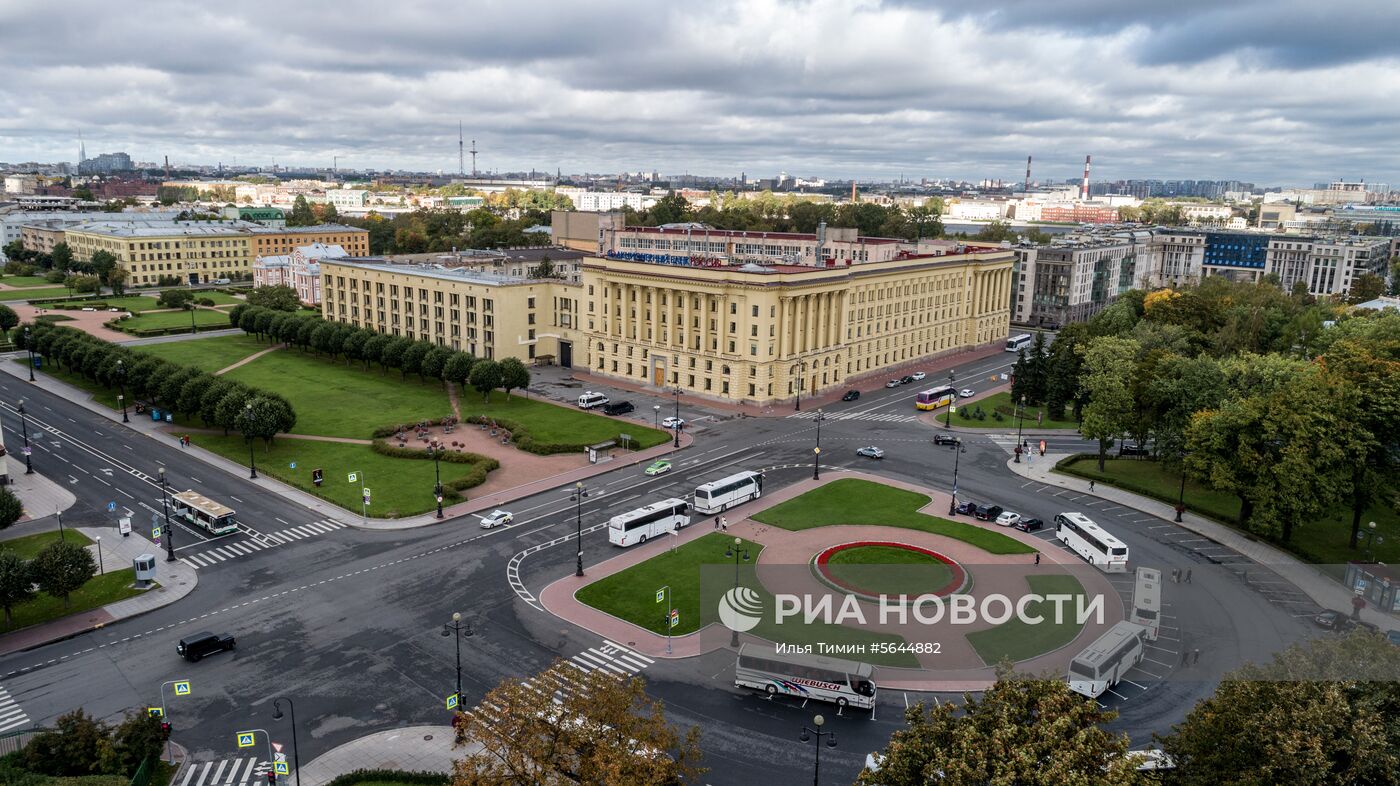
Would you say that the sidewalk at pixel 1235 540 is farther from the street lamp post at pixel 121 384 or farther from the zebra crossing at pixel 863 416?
the street lamp post at pixel 121 384

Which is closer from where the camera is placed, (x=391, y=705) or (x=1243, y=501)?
(x=391, y=705)

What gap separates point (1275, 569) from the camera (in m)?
58.0

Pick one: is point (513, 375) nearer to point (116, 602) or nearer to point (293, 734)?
point (116, 602)

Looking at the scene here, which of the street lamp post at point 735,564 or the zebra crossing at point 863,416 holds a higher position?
the zebra crossing at point 863,416

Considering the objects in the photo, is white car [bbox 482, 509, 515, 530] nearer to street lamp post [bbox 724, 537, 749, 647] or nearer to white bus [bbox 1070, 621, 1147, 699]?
street lamp post [bbox 724, 537, 749, 647]

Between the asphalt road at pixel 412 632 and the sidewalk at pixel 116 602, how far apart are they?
0.91 metres

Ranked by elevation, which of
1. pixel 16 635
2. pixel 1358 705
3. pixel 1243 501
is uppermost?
pixel 1358 705

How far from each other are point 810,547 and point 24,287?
662 ft

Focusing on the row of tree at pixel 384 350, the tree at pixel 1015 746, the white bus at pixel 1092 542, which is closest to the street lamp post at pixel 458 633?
the tree at pixel 1015 746

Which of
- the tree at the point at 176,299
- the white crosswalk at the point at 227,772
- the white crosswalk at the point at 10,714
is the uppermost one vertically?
the tree at the point at 176,299

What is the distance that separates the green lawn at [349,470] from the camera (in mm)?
67875

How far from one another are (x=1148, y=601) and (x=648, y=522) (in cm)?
3156

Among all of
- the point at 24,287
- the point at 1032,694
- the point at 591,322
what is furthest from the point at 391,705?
the point at 24,287

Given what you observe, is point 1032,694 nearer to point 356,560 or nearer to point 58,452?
point 356,560
